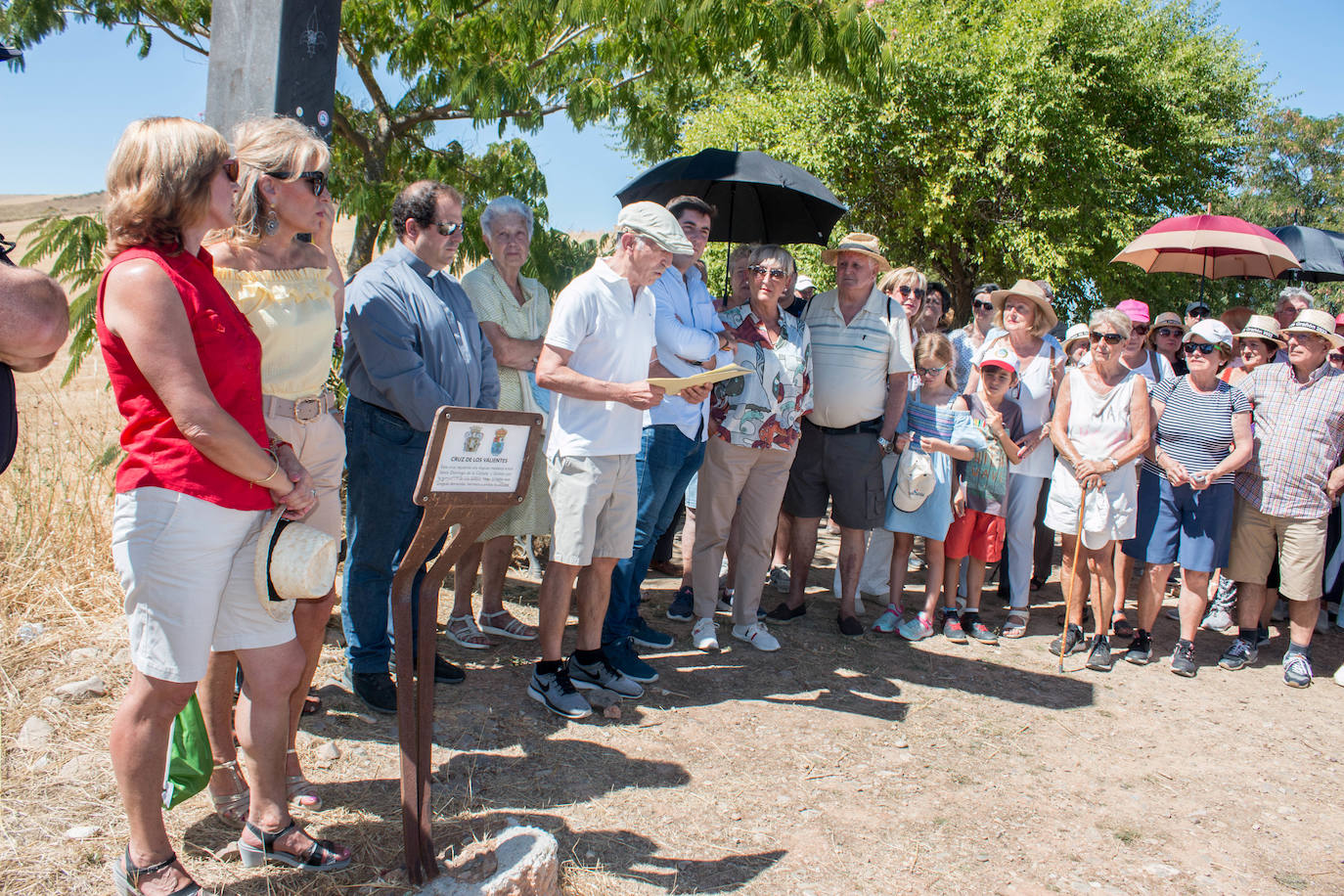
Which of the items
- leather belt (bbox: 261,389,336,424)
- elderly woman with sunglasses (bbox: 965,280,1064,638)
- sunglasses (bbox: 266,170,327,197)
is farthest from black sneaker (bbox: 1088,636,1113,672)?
sunglasses (bbox: 266,170,327,197)

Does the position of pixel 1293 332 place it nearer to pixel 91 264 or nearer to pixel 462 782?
pixel 462 782

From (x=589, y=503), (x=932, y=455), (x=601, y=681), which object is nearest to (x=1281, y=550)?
(x=932, y=455)

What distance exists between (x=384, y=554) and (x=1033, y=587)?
4.96 meters

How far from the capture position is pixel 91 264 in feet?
17.2

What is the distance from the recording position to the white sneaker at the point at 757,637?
523 cm

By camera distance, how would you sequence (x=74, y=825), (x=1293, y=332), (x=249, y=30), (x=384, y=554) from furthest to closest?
(x=1293, y=332) < (x=384, y=554) < (x=249, y=30) < (x=74, y=825)

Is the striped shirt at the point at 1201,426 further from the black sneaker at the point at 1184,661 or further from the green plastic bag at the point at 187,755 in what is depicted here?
the green plastic bag at the point at 187,755

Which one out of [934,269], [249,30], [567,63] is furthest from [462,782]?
[934,269]

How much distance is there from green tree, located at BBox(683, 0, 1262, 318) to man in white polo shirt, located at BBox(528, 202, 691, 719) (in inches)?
425

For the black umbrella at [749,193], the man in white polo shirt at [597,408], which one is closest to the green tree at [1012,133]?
the black umbrella at [749,193]

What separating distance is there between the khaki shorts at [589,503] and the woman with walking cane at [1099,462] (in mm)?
2839

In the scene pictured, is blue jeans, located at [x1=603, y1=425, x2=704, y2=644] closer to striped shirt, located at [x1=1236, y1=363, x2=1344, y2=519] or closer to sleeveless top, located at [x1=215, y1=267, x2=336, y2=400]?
sleeveless top, located at [x1=215, y1=267, x2=336, y2=400]

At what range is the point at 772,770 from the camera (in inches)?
151

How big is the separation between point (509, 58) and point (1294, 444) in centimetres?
560
